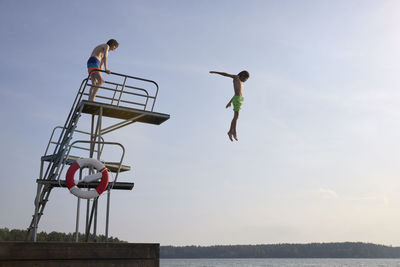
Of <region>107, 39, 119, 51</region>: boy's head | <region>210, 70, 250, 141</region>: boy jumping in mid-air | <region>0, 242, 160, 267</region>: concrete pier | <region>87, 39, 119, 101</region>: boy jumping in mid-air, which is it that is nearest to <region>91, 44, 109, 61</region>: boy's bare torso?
<region>87, 39, 119, 101</region>: boy jumping in mid-air

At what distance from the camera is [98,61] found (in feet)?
45.3

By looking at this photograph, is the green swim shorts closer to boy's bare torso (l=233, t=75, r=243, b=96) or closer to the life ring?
boy's bare torso (l=233, t=75, r=243, b=96)

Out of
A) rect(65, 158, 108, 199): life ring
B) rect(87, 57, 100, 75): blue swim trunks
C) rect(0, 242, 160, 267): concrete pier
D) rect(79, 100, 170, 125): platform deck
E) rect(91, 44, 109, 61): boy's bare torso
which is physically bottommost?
rect(0, 242, 160, 267): concrete pier

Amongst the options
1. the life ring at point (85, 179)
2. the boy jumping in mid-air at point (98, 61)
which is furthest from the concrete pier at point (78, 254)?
the boy jumping in mid-air at point (98, 61)

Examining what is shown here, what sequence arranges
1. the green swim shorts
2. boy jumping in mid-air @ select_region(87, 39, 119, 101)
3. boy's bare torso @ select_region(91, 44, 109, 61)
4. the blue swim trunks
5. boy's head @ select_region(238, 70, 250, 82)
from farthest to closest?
boy's bare torso @ select_region(91, 44, 109, 61) < the blue swim trunks < boy jumping in mid-air @ select_region(87, 39, 119, 101) < the green swim shorts < boy's head @ select_region(238, 70, 250, 82)

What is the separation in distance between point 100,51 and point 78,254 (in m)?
7.22

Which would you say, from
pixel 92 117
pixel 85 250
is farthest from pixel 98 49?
pixel 85 250

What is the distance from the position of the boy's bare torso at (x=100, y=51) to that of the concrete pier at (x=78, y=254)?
6834 millimetres

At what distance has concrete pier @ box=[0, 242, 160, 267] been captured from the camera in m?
8.19

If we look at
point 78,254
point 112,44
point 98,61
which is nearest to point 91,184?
point 78,254

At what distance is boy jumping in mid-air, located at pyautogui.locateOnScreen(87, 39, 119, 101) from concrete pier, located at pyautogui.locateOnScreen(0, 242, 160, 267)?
5598 mm

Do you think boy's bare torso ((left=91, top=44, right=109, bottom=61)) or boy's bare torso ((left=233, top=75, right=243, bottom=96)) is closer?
boy's bare torso ((left=233, top=75, right=243, bottom=96))

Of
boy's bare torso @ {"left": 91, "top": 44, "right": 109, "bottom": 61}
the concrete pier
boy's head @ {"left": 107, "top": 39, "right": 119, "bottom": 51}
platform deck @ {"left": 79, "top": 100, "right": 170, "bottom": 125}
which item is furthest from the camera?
boy's head @ {"left": 107, "top": 39, "right": 119, "bottom": 51}

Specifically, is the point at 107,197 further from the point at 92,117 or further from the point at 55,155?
the point at 92,117
